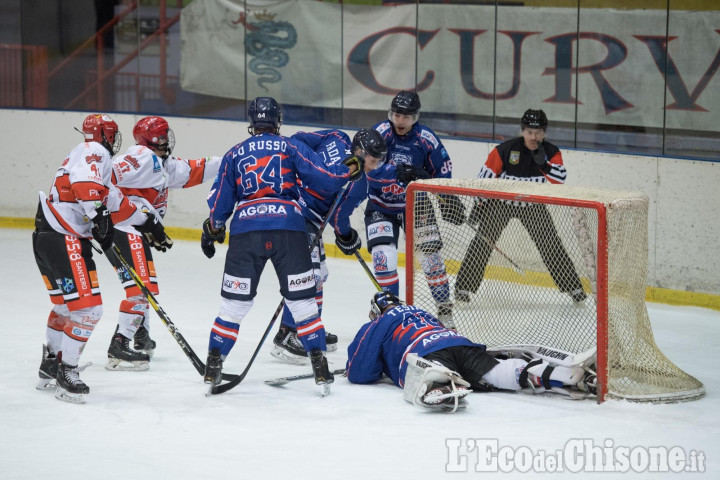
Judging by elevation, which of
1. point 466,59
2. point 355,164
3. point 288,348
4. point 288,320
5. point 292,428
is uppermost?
point 466,59

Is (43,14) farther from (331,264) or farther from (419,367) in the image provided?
(419,367)

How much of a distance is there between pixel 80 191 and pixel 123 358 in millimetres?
927

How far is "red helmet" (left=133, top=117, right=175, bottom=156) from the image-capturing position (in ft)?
15.6

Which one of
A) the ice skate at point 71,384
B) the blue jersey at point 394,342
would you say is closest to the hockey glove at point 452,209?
the blue jersey at point 394,342

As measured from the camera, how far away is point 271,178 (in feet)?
13.8

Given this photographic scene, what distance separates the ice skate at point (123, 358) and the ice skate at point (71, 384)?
0.50 m

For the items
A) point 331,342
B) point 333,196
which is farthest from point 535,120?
point 331,342

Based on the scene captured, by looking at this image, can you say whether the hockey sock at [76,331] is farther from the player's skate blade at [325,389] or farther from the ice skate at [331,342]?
the ice skate at [331,342]

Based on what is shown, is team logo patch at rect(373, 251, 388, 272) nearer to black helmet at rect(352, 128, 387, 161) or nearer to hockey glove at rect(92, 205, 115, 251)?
black helmet at rect(352, 128, 387, 161)

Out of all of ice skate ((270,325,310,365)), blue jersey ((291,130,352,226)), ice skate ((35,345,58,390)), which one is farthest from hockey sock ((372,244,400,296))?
ice skate ((35,345,58,390))

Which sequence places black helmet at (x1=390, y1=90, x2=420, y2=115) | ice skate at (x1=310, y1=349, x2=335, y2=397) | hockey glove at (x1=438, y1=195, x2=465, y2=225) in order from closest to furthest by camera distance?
ice skate at (x1=310, y1=349, x2=335, y2=397)
hockey glove at (x1=438, y1=195, x2=465, y2=225)
black helmet at (x1=390, y1=90, x2=420, y2=115)

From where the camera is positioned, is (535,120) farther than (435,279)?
Yes

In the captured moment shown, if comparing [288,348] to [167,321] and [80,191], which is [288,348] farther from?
[80,191]

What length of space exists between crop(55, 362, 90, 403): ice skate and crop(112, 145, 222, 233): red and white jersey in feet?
2.21
